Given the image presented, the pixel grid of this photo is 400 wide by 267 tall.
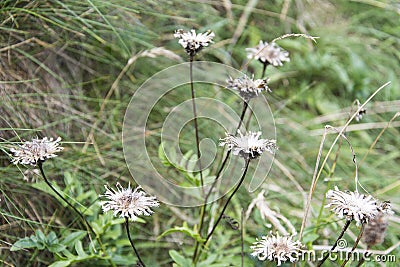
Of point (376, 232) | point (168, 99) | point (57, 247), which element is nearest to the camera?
point (376, 232)

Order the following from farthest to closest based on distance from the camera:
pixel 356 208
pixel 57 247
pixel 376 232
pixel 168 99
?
pixel 168 99, pixel 57 247, pixel 376 232, pixel 356 208

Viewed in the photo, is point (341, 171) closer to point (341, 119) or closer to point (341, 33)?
point (341, 119)

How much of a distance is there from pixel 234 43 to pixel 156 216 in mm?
796

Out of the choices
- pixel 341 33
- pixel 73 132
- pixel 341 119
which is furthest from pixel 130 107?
pixel 341 33

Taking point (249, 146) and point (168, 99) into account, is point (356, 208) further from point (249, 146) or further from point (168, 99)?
point (168, 99)

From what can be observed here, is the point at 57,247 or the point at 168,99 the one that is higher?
the point at 168,99

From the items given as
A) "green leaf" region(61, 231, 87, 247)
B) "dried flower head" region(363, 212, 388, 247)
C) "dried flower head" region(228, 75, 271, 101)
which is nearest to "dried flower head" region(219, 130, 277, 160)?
"dried flower head" region(228, 75, 271, 101)

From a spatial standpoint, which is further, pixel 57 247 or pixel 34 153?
pixel 57 247

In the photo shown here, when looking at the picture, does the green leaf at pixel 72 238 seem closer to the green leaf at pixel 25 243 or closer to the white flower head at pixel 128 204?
the green leaf at pixel 25 243

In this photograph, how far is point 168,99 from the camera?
178 centimetres

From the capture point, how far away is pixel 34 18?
151 cm

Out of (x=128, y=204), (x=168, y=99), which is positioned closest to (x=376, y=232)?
(x=128, y=204)

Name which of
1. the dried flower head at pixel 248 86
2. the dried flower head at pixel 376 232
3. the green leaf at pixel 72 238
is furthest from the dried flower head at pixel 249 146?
the green leaf at pixel 72 238

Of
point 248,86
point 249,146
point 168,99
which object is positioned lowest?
point 249,146
